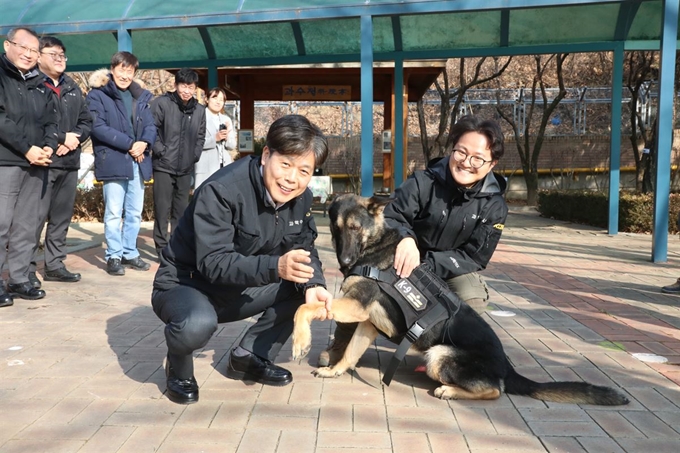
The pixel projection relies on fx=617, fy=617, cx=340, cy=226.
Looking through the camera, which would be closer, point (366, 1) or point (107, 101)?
point (107, 101)

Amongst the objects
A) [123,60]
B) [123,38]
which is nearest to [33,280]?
[123,60]

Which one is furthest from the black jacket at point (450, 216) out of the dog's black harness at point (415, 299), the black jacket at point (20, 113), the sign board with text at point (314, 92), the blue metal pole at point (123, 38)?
the sign board with text at point (314, 92)

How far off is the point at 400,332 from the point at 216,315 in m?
1.07

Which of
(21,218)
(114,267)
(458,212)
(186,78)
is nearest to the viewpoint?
(458,212)

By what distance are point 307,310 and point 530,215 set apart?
1368 cm

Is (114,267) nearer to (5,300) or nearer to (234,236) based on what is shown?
(5,300)

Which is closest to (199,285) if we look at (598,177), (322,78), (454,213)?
(454,213)

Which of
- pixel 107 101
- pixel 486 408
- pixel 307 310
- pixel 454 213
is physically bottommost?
pixel 486 408

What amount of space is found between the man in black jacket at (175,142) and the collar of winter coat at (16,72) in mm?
1871

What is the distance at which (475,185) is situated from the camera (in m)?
3.92

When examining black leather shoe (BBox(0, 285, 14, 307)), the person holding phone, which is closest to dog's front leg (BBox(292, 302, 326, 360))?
black leather shoe (BBox(0, 285, 14, 307))

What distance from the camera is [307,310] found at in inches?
128

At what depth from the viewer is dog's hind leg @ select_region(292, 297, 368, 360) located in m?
3.22

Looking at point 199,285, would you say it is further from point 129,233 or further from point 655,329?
point 129,233
